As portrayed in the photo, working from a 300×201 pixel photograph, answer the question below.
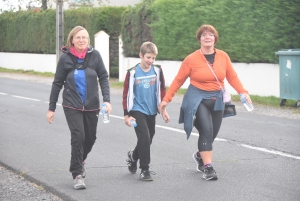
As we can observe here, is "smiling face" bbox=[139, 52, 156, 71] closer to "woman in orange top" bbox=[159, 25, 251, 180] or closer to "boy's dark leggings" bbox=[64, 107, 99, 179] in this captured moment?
"woman in orange top" bbox=[159, 25, 251, 180]

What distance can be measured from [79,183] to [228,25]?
13124 millimetres

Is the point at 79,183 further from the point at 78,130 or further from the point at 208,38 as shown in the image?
the point at 208,38

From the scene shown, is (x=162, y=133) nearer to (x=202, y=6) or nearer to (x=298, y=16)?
(x=298, y=16)

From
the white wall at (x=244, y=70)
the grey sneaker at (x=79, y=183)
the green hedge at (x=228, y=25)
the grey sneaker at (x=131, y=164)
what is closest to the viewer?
the grey sneaker at (x=79, y=183)

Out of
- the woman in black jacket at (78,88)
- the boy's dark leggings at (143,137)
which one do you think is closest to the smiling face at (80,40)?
the woman in black jacket at (78,88)

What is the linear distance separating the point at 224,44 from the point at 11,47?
2182 centimetres

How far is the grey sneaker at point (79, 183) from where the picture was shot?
722 cm

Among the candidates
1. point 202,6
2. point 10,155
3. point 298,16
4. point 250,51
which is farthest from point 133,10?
point 10,155

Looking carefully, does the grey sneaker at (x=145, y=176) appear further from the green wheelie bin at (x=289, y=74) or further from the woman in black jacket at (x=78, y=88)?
the green wheelie bin at (x=289, y=74)

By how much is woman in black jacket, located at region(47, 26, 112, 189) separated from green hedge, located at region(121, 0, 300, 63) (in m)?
10.7

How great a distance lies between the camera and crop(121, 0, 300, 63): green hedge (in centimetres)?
1766

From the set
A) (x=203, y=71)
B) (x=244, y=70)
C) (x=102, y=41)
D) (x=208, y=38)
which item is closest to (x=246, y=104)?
(x=203, y=71)

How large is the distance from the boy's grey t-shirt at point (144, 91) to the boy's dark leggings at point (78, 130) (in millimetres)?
511

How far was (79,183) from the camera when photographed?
7246 millimetres
